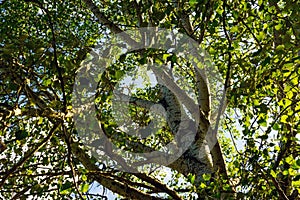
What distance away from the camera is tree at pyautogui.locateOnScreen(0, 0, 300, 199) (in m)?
3.44

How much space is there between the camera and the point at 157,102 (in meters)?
6.87

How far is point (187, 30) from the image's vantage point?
648 centimetres

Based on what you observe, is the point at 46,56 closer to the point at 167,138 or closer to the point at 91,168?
the point at 91,168

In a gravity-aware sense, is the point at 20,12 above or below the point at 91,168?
above

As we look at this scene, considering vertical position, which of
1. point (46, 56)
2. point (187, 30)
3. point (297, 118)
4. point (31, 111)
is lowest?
point (297, 118)

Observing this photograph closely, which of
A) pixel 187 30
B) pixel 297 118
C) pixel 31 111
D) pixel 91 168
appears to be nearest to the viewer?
pixel 31 111

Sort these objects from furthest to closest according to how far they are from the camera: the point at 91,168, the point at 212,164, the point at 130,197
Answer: the point at 212,164
the point at 91,168
the point at 130,197

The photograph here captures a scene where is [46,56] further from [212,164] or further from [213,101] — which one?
[213,101]

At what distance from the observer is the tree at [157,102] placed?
3.44m

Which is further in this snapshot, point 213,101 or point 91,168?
point 213,101

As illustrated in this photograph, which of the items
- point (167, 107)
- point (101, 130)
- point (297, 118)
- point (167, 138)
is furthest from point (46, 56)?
point (167, 138)

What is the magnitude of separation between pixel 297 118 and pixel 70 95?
11.3 ft

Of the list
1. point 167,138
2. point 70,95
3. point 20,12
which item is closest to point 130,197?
point 70,95

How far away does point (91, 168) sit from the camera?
5.03 m
